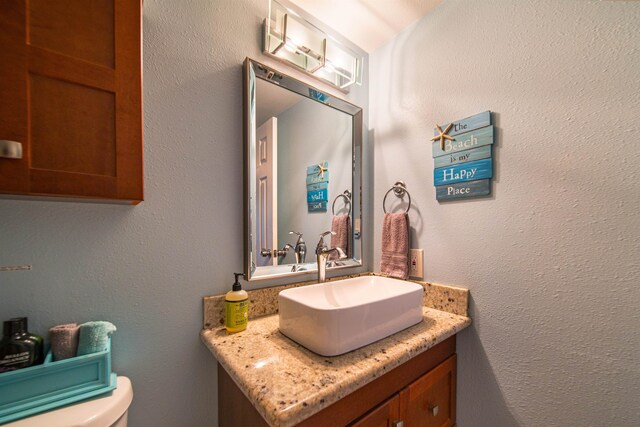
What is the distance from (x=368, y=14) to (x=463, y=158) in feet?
2.56

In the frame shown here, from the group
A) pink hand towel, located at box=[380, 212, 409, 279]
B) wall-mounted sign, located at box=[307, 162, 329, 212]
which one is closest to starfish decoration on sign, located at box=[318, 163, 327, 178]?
Result: wall-mounted sign, located at box=[307, 162, 329, 212]

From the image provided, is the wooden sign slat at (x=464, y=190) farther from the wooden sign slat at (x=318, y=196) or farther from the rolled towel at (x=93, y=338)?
the rolled towel at (x=93, y=338)

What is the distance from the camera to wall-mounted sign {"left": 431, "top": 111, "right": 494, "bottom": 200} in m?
0.90

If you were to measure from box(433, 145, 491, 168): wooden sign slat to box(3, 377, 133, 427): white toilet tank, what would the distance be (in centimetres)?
126

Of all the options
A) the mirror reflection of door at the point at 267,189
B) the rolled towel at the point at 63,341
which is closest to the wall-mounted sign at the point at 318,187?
the mirror reflection of door at the point at 267,189

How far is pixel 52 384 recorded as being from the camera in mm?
526

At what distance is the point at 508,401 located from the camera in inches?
33.3

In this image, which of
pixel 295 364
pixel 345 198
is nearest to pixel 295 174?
pixel 345 198

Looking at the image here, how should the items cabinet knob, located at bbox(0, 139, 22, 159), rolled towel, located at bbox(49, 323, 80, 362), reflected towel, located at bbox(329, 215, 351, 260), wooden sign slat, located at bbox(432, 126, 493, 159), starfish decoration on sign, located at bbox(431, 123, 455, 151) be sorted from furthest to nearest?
1. reflected towel, located at bbox(329, 215, 351, 260)
2. starfish decoration on sign, located at bbox(431, 123, 455, 151)
3. wooden sign slat, located at bbox(432, 126, 493, 159)
4. rolled towel, located at bbox(49, 323, 80, 362)
5. cabinet knob, located at bbox(0, 139, 22, 159)

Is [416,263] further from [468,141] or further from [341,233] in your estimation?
[468,141]

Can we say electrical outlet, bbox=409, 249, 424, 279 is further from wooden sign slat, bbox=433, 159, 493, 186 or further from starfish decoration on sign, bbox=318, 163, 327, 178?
starfish decoration on sign, bbox=318, 163, 327, 178

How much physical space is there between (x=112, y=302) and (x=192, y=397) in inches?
15.7

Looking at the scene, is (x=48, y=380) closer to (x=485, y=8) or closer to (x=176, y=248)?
(x=176, y=248)

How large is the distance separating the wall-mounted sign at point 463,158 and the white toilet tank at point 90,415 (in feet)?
3.94
